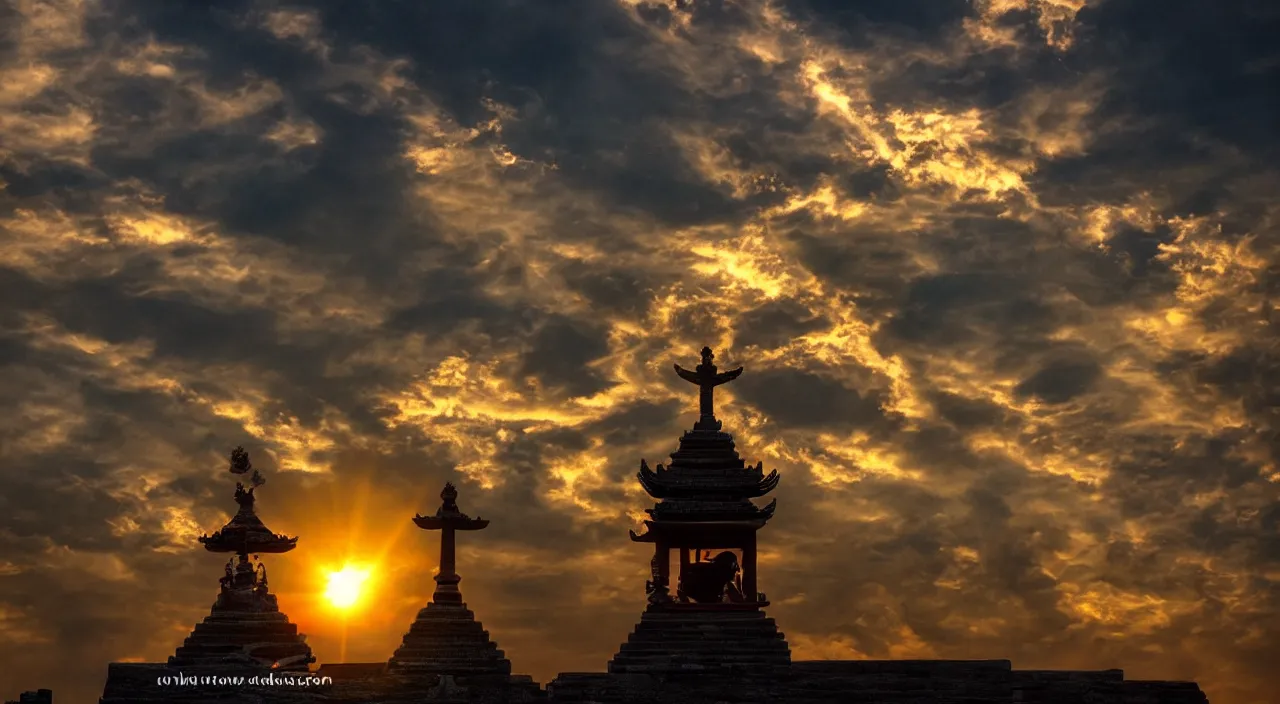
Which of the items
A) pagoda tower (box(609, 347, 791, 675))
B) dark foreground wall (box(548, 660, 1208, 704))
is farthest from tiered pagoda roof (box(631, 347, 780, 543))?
dark foreground wall (box(548, 660, 1208, 704))

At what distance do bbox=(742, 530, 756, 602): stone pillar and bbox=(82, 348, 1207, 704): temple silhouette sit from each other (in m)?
0.05

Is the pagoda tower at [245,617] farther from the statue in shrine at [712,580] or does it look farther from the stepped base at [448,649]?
the statue in shrine at [712,580]

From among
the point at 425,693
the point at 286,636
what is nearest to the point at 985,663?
the point at 425,693

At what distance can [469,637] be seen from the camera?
79750mm

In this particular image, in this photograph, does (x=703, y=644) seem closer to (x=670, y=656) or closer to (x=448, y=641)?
(x=670, y=656)

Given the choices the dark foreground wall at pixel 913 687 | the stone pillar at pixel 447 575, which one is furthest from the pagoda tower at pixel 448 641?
the dark foreground wall at pixel 913 687

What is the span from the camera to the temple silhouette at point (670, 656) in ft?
216

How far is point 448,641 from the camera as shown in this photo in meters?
79.2

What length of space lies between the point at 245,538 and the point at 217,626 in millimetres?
3720

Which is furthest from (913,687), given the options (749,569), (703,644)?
(749,569)

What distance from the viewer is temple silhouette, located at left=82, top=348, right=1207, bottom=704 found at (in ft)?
216

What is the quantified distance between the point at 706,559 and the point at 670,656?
5965 mm

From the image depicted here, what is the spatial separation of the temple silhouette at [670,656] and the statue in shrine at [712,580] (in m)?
0.05

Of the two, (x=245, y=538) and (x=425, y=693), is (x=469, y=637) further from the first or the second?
(x=245, y=538)
